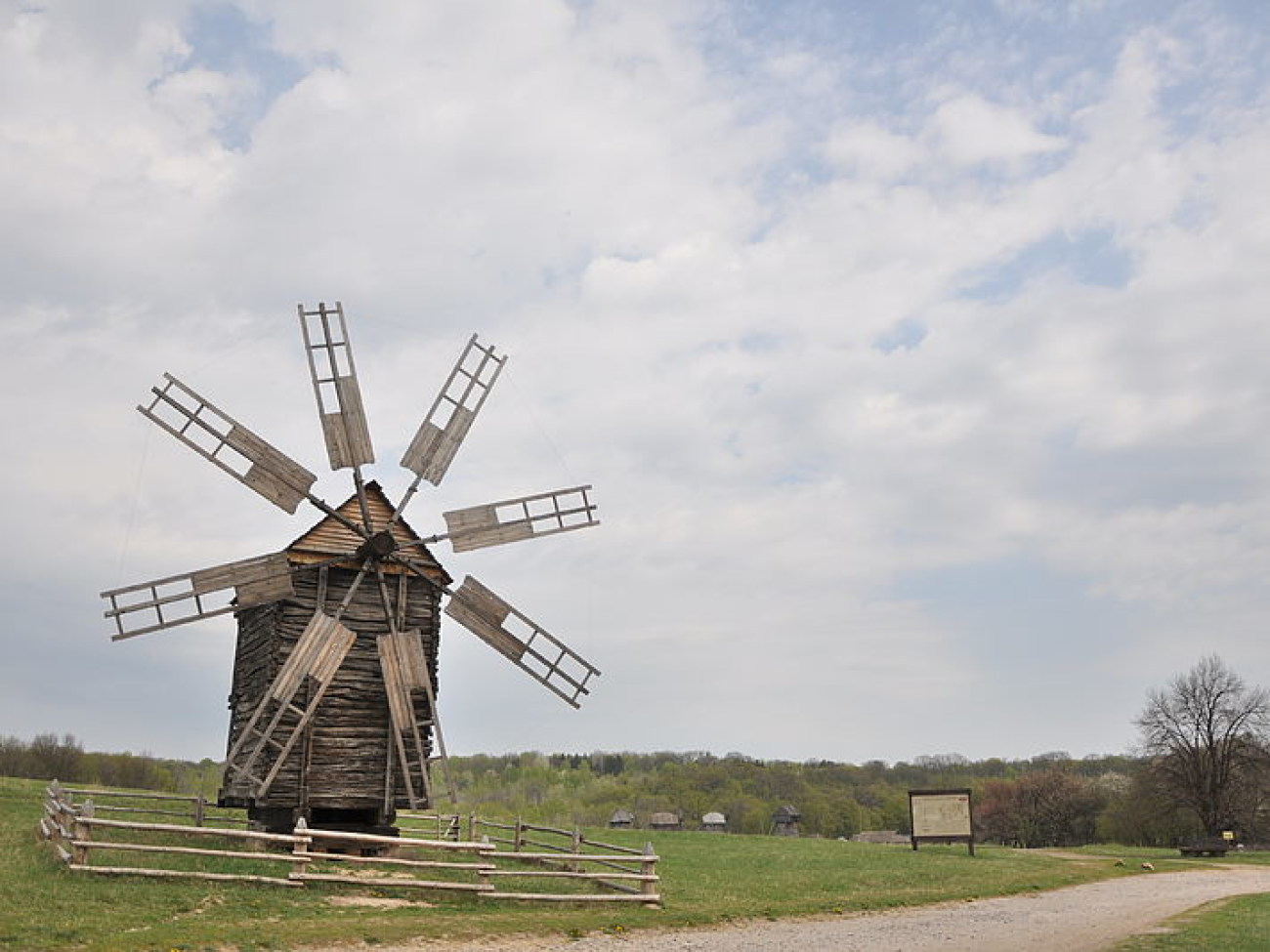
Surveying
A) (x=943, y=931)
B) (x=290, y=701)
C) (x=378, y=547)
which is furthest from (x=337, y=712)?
(x=943, y=931)

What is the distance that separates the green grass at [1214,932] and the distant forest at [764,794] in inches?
1098

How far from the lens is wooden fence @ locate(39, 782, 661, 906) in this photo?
54.6ft

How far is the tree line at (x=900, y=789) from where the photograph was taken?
51844 mm

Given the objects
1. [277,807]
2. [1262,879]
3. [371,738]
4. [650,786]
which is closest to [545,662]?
[371,738]

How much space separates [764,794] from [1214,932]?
83372mm

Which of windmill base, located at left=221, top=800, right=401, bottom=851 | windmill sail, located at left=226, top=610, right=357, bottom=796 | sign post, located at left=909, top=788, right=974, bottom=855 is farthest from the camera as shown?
sign post, located at left=909, top=788, right=974, bottom=855

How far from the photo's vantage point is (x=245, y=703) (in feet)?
78.4

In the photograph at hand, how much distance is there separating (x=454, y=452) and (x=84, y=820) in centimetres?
1147

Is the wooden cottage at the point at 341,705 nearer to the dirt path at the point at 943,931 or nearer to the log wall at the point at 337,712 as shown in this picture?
the log wall at the point at 337,712

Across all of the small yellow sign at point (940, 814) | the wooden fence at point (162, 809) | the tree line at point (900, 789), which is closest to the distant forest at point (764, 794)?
the tree line at point (900, 789)

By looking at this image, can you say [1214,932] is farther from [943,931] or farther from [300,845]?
[300,845]

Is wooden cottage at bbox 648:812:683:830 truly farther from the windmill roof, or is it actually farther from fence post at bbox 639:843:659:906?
fence post at bbox 639:843:659:906

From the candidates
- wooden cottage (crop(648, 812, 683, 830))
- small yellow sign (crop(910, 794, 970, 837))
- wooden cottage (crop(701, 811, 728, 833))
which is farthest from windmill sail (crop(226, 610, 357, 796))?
wooden cottage (crop(701, 811, 728, 833))

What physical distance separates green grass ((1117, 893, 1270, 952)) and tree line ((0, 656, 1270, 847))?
1366 centimetres
